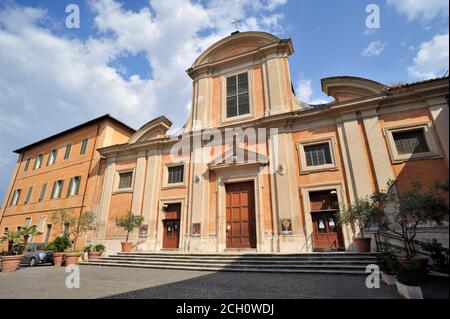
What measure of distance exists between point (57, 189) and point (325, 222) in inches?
790

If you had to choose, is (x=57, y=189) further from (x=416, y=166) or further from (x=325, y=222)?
(x=416, y=166)

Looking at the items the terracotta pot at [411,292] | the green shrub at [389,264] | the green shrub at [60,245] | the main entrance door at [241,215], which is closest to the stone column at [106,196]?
the green shrub at [60,245]

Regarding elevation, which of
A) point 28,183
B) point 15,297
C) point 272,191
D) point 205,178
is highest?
point 28,183

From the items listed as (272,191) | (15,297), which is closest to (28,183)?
(15,297)

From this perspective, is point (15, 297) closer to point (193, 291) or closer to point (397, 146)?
point (193, 291)

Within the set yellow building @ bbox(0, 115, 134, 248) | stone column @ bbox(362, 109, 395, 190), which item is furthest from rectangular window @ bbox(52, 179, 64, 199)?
stone column @ bbox(362, 109, 395, 190)

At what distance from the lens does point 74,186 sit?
1870 cm

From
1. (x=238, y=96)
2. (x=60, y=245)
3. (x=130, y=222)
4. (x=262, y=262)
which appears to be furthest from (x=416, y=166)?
(x=60, y=245)

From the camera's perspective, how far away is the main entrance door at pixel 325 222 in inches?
433

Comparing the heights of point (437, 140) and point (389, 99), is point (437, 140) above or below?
below

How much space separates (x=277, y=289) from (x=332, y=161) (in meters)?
7.69

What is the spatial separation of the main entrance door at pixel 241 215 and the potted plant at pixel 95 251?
706cm
